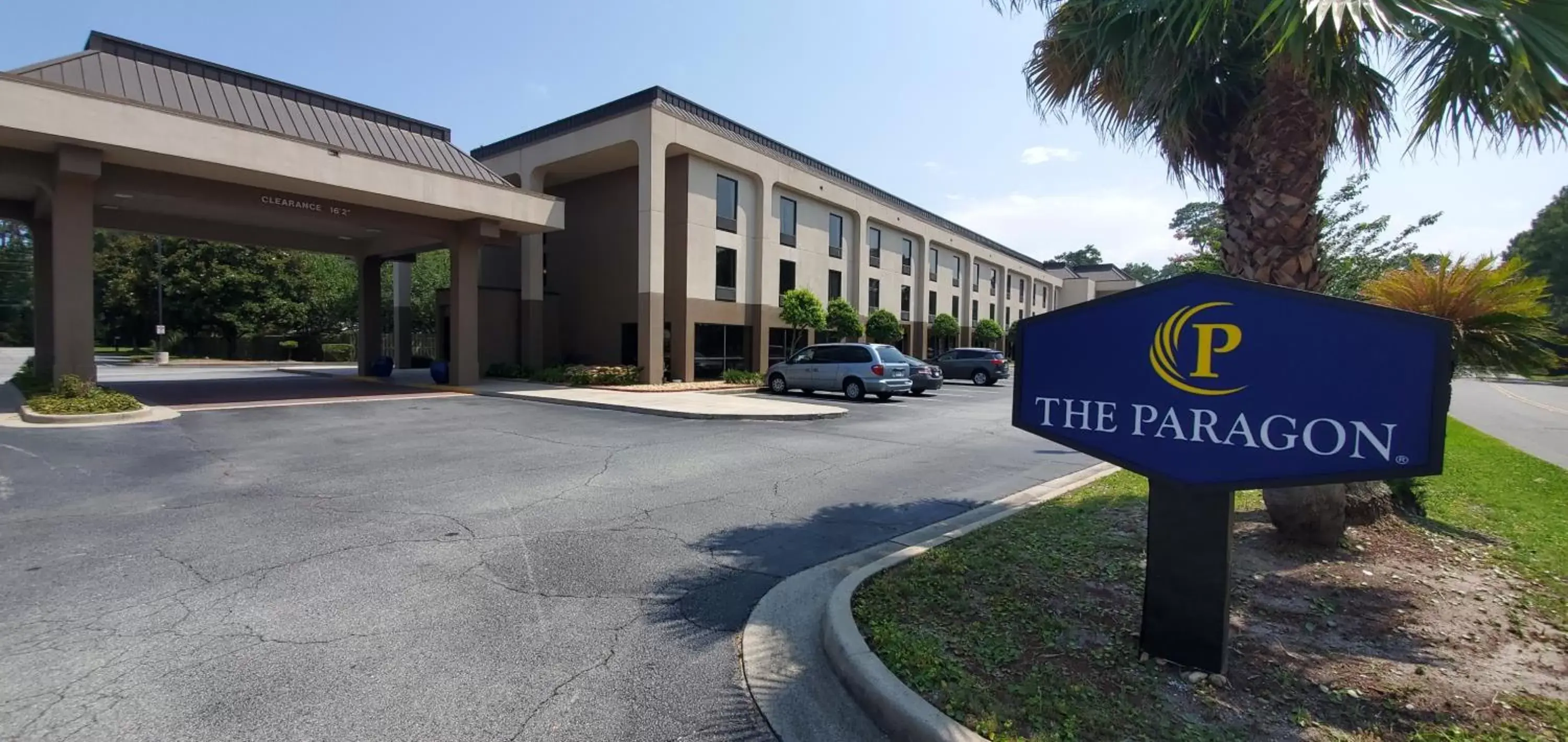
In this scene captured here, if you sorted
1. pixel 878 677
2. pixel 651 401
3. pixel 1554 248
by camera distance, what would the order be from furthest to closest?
pixel 1554 248 < pixel 651 401 < pixel 878 677

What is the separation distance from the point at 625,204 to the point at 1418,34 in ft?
76.6

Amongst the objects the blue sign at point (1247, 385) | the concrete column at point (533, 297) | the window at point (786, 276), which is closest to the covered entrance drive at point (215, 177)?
the concrete column at point (533, 297)

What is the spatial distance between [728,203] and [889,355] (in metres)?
9.04

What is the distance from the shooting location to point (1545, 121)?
15.8 feet

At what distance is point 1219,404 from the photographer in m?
3.37

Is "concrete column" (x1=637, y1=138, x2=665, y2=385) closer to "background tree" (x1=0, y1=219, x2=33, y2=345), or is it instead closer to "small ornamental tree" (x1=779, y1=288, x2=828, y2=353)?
"small ornamental tree" (x1=779, y1=288, x2=828, y2=353)

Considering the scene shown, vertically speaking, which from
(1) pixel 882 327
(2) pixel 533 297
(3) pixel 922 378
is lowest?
(3) pixel 922 378

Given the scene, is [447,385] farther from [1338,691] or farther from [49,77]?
[1338,691]

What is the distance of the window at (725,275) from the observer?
24875 millimetres

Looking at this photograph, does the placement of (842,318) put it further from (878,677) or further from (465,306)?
(878,677)

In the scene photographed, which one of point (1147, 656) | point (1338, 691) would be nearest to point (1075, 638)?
point (1147, 656)

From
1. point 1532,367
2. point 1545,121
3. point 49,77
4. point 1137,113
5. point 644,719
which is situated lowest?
point 644,719

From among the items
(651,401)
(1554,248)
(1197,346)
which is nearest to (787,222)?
(651,401)

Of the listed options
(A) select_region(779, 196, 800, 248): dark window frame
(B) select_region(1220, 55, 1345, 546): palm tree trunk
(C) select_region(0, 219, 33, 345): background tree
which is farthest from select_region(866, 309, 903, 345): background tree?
(C) select_region(0, 219, 33, 345): background tree
